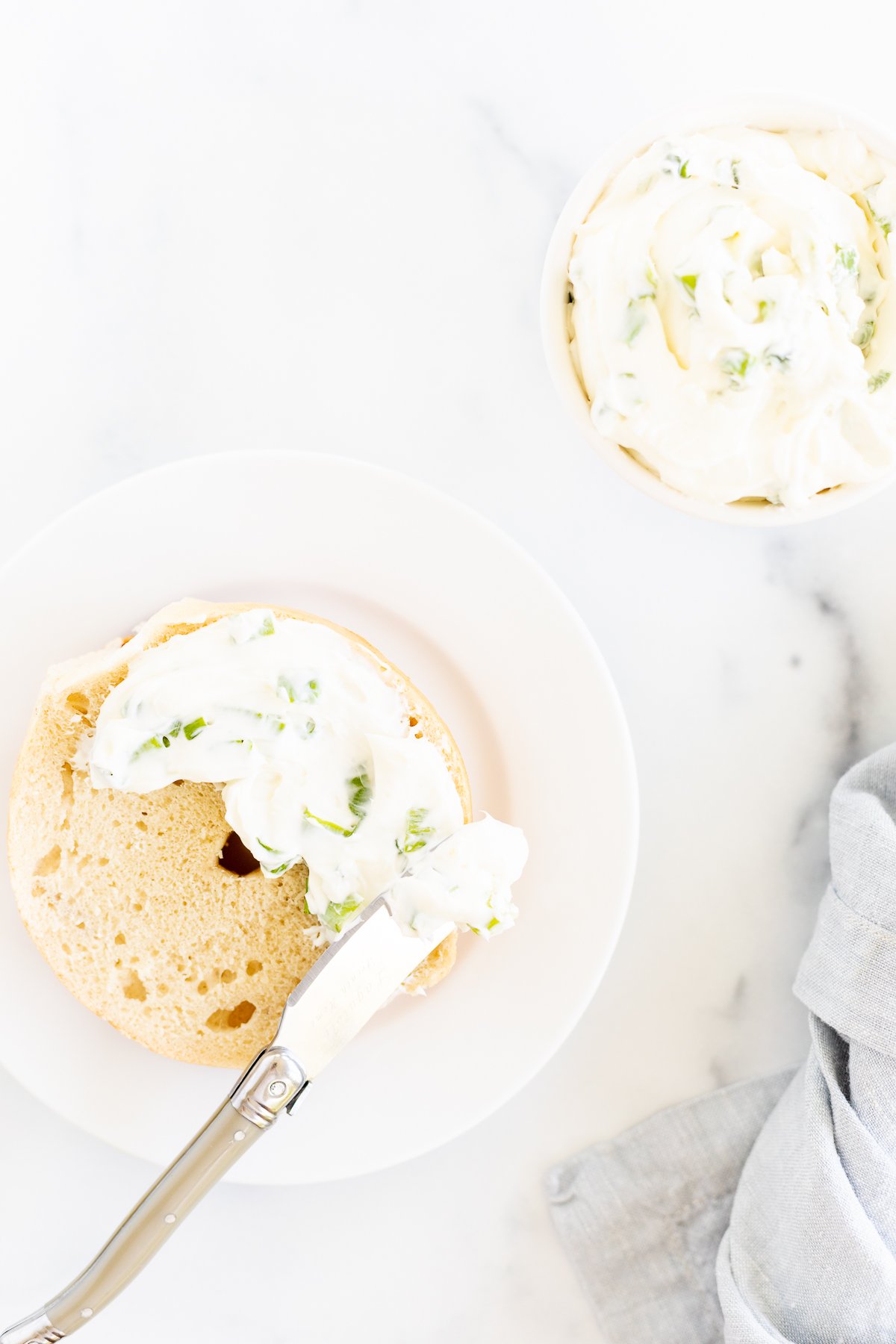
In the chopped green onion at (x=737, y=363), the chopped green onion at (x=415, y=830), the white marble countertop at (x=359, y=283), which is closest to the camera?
the chopped green onion at (x=737, y=363)

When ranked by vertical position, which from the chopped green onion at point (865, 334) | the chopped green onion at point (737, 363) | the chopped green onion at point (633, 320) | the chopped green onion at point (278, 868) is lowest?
the chopped green onion at point (278, 868)

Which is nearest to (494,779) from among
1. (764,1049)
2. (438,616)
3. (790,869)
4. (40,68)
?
(438,616)

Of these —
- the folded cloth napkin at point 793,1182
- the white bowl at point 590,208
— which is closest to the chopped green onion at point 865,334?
the white bowl at point 590,208

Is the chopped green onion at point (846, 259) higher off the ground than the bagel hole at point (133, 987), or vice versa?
the chopped green onion at point (846, 259)

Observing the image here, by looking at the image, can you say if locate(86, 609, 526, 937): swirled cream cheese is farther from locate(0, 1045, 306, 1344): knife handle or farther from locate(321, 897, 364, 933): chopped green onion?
locate(0, 1045, 306, 1344): knife handle

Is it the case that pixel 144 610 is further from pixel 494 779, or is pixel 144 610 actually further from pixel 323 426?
pixel 494 779

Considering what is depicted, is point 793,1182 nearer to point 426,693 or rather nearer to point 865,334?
point 426,693

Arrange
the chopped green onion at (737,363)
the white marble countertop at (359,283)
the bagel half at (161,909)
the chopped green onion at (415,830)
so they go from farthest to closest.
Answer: the white marble countertop at (359,283) → the bagel half at (161,909) → the chopped green onion at (415,830) → the chopped green onion at (737,363)

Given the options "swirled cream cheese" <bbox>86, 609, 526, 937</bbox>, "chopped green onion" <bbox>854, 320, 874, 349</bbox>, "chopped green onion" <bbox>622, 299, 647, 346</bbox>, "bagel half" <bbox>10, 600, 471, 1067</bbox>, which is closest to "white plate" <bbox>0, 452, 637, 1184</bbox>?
"bagel half" <bbox>10, 600, 471, 1067</bbox>

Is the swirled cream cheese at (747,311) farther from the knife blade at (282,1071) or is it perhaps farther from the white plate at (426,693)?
the knife blade at (282,1071)
